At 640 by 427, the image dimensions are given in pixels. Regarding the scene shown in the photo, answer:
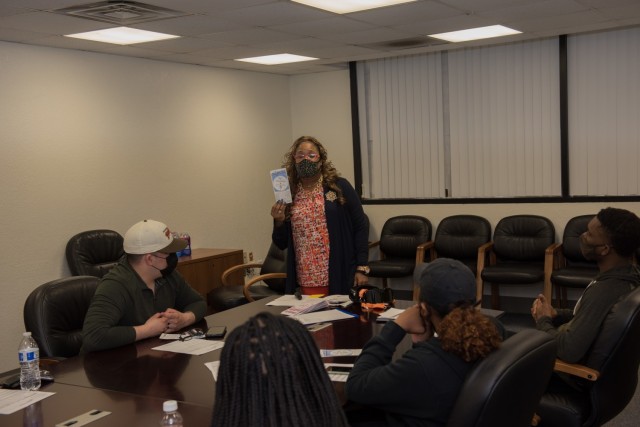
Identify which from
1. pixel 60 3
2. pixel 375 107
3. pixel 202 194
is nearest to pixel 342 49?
pixel 375 107

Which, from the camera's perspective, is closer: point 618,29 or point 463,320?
point 463,320

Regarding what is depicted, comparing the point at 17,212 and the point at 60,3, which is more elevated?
the point at 60,3

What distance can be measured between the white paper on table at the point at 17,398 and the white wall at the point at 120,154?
3.16 metres

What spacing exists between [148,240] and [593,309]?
1977mm

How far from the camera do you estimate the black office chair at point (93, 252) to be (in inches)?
222

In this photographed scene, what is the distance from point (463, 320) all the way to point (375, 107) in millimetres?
5983

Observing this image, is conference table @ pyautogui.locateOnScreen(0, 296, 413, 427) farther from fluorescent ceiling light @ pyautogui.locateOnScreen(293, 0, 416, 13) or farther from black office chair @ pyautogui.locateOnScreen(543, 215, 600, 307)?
black office chair @ pyautogui.locateOnScreen(543, 215, 600, 307)

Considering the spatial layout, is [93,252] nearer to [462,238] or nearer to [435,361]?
[462,238]

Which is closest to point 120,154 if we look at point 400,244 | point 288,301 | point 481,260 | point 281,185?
point 281,185

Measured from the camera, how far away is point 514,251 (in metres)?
6.65

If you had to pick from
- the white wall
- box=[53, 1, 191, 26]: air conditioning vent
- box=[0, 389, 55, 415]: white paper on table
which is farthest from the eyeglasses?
the white wall

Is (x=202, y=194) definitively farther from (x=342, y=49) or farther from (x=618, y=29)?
(x=618, y=29)

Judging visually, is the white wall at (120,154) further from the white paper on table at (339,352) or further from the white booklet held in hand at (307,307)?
the white paper on table at (339,352)

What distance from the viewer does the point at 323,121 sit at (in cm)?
823
